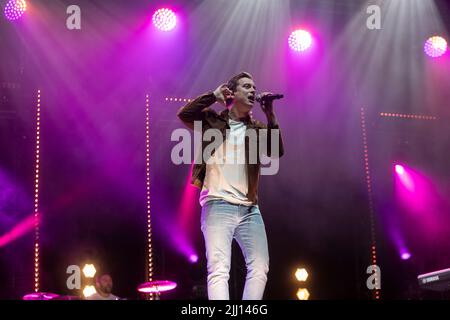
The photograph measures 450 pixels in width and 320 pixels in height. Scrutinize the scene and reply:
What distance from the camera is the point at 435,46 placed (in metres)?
8.43

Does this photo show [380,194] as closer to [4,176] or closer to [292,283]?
[292,283]

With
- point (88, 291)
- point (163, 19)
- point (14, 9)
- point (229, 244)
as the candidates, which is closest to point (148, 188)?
point (88, 291)

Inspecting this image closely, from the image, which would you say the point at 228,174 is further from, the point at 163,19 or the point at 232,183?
the point at 163,19

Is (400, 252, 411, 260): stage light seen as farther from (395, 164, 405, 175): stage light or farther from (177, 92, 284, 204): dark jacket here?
(177, 92, 284, 204): dark jacket

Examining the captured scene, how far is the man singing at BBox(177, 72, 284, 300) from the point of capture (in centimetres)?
370

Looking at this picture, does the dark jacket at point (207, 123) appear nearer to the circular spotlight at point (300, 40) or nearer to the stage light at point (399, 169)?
the circular spotlight at point (300, 40)

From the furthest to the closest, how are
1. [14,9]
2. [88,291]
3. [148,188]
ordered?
[148,188] → [88,291] → [14,9]

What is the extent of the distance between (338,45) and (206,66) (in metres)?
1.83

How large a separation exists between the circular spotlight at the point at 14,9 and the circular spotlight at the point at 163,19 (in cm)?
157

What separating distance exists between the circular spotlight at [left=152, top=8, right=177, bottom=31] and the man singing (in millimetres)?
3835

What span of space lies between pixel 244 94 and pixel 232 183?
0.63 metres

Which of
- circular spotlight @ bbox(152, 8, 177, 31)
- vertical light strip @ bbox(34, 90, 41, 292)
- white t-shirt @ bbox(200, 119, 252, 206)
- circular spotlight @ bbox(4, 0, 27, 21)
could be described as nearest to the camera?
white t-shirt @ bbox(200, 119, 252, 206)

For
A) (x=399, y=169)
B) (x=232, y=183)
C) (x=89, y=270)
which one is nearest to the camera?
(x=232, y=183)

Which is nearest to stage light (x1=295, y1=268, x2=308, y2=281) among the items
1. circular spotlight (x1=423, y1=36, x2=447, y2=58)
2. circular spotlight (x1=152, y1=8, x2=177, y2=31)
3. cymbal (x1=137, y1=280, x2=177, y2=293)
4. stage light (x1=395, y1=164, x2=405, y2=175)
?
stage light (x1=395, y1=164, x2=405, y2=175)
